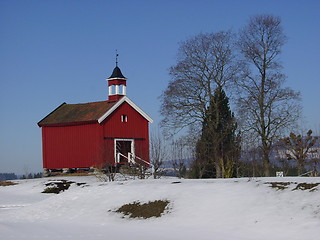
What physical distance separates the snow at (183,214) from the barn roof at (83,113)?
19.4m

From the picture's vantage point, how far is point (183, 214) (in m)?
15.1

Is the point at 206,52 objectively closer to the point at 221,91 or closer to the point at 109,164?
the point at 221,91

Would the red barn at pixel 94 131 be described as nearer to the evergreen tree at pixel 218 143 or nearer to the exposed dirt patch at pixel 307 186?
the evergreen tree at pixel 218 143

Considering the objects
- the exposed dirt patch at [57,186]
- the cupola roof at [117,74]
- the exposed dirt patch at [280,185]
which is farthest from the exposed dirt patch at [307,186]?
the cupola roof at [117,74]

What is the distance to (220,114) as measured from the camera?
3588 cm

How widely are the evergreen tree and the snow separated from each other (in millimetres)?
11373

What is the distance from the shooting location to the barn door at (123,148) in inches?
1575

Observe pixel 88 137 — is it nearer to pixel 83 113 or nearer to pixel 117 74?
pixel 83 113

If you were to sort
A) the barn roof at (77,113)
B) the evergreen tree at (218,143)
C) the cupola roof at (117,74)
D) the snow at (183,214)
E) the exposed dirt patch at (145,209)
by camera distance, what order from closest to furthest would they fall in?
1. the snow at (183,214)
2. the exposed dirt patch at (145,209)
3. the evergreen tree at (218,143)
4. the barn roof at (77,113)
5. the cupola roof at (117,74)

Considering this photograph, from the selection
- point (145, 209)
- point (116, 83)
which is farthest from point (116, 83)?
point (145, 209)

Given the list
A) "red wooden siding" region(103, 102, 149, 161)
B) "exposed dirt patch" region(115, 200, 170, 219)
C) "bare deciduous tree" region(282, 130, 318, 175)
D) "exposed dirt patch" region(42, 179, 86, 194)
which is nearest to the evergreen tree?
"bare deciduous tree" region(282, 130, 318, 175)

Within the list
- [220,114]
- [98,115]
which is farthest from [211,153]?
[98,115]

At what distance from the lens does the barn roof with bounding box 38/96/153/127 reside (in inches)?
1548

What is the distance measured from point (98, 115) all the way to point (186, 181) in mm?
21494
